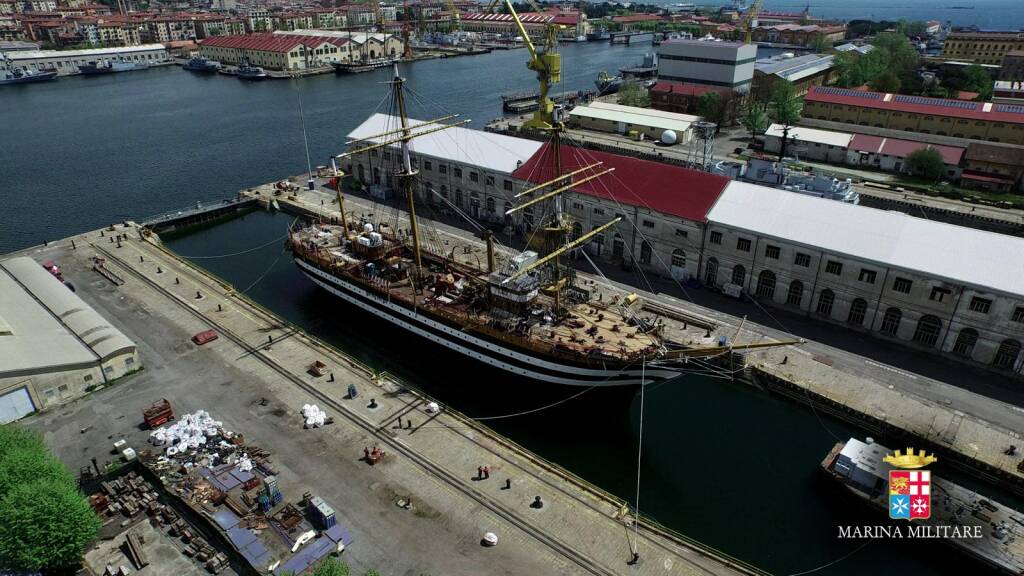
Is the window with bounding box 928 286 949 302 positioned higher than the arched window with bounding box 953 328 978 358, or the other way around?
the window with bounding box 928 286 949 302

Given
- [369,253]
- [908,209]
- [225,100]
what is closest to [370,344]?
[369,253]

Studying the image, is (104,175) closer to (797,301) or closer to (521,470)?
(521,470)

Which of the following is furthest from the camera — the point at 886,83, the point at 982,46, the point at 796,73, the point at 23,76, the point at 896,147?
the point at 23,76

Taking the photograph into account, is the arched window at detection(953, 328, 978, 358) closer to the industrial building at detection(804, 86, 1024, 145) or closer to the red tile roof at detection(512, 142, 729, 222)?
the red tile roof at detection(512, 142, 729, 222)

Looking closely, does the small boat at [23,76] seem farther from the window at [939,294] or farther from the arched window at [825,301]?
the window at [939,294]

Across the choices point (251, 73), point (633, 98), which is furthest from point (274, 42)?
point (633, 98)

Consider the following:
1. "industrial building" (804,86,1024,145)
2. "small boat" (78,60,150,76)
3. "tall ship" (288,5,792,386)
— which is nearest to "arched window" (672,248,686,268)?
"tall ship" (288,5,792,386)

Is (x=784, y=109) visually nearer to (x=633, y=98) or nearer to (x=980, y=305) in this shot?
(x=633, y=98)
